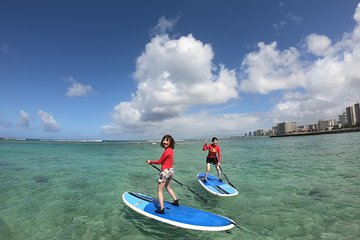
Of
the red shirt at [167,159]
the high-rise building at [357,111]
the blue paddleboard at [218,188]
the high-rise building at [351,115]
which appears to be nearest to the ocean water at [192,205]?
the blue paddleboard at [218,188]

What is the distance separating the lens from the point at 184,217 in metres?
7.78

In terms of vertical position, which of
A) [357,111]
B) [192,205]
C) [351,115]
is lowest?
[192,205]

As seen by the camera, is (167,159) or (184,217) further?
(167,159)

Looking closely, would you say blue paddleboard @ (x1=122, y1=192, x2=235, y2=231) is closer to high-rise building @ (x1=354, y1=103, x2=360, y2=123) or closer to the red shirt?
the red shirt

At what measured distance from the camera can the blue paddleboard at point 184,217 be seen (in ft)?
23.3

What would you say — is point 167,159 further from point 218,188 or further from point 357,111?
point 357,111

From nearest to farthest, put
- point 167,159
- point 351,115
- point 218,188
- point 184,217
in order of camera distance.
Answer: point 184,217 < point 167,159 < point 218,188 < point 351,115

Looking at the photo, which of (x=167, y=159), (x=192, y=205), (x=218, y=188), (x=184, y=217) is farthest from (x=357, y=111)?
(x=184, y=217)

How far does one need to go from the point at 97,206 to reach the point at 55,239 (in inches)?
129

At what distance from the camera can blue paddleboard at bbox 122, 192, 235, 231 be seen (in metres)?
7.09

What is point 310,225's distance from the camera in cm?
789

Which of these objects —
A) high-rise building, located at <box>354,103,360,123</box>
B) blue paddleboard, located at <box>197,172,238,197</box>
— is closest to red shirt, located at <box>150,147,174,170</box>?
blue paddleboard, located at <box>197,172,238,197</box>

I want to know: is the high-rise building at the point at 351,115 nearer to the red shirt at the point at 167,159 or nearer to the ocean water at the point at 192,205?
the ocean water at the point at 192,205

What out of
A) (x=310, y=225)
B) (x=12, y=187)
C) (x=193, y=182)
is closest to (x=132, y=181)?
(x=193, y=182)
